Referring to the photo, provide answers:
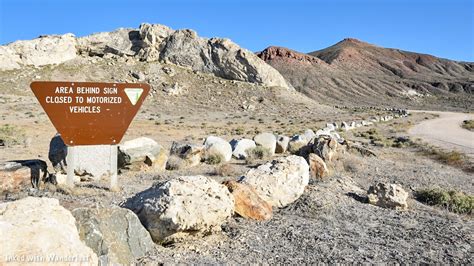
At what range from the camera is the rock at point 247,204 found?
22.9 ft

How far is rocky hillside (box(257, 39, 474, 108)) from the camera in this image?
3967 inches

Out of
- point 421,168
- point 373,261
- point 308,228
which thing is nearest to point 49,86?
point 308,228

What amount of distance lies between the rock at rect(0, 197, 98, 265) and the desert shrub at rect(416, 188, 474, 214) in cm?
713

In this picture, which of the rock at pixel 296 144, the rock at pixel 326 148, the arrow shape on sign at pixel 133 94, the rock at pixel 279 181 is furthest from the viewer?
the rock at pixel 296 144

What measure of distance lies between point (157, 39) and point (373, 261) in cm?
6219

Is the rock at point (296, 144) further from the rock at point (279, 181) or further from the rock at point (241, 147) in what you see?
the rock at point (279, 181)

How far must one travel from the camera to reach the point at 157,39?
212 ft

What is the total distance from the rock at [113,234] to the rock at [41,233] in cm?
22

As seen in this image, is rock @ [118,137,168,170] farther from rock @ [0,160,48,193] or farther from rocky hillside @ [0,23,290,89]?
rocky hillside @ [0,23,290,89]

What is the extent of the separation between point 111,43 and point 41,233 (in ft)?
206

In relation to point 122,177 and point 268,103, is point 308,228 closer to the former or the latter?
point 122,177

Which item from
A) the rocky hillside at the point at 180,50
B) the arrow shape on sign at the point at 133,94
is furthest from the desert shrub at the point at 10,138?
the rocky hillside at the point at 180,50

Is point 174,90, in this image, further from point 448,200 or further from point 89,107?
point 448,200

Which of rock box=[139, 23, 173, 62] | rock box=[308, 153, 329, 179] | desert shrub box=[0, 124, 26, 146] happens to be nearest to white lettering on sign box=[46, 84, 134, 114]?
rock box=[308, 153, 329, 179]
